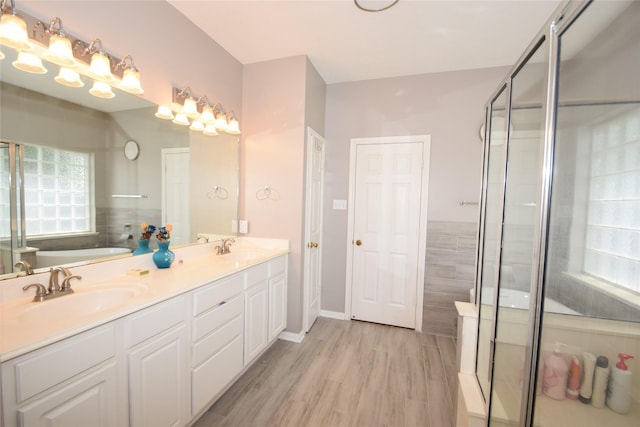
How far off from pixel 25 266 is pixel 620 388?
96.1 inches

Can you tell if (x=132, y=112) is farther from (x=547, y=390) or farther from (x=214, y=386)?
(x=547, y=390)

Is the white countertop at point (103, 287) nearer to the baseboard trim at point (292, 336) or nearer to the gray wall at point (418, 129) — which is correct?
the baseboard trim at point (292, 336)

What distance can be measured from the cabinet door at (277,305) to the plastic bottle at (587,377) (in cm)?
189

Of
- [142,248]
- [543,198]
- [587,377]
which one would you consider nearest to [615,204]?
[543,198]

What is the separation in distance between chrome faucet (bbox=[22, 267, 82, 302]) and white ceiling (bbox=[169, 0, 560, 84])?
1.86 m

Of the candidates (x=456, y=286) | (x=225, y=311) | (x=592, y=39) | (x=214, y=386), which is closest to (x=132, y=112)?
(x=225, y=311)

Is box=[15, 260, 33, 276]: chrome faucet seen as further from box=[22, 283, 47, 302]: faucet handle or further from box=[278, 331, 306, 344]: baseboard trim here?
box=[278, 331, 306, 344]: baseboard trim

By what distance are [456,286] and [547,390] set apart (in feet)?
5.89

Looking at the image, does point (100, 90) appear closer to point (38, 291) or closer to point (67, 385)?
point (38, 291)

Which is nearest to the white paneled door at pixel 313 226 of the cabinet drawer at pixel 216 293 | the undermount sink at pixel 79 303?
the cabinet drawer at pixel 216 293

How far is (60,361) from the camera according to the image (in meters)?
0.88

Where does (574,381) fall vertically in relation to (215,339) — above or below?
above

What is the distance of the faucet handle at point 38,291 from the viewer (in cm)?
112

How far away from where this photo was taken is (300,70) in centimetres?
242
